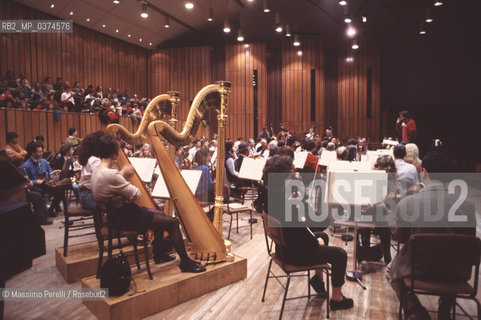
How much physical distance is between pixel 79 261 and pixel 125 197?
3.67 feet

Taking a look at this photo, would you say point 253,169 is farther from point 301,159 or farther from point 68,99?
point 68,99

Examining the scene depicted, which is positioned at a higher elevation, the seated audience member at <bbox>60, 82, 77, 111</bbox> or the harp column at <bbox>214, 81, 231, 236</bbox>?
the seated audience member at <bbox>60, 82, 77, 111</bbox>

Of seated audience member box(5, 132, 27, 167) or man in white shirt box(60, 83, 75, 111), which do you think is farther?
man in white shirt box(60, 83, 75, 111)

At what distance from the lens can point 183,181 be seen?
8.60ft

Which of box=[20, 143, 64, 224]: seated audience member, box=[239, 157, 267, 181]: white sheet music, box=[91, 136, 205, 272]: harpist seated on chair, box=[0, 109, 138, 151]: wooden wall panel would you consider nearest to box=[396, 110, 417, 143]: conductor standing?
box=[239, 157, 267, 181]: white sheet music

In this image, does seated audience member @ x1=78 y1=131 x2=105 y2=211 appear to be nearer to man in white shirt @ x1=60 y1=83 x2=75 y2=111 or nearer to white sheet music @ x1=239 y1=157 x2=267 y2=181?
white sheet music @ x1=239 y1=157 x2=267 y2=181

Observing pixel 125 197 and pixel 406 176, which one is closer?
pixel 125 197

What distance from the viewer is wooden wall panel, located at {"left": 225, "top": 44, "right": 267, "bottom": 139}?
13.2 metres

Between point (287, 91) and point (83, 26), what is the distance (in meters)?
8.26

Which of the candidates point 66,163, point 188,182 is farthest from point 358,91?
point 188,182

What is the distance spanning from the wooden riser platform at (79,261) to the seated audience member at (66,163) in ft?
6.22

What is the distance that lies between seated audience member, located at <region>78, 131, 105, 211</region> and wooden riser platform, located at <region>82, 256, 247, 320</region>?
2.46ft

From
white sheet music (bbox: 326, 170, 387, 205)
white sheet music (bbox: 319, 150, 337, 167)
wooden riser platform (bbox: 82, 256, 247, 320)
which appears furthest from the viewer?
white sheet music (bbox: 319, 150, 337, 167)

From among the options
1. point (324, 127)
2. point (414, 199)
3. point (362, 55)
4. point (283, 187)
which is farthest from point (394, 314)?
point (362, 55)
